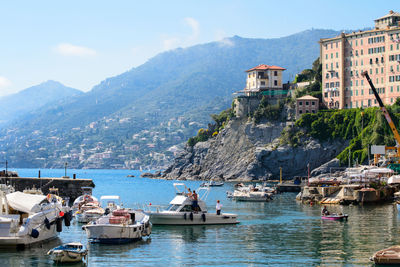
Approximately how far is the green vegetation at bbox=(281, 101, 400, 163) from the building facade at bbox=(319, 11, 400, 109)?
13.3 feet

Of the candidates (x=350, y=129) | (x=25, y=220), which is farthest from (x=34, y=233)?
(x=350, y=129)

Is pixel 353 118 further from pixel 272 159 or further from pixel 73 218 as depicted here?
pixel 73 218

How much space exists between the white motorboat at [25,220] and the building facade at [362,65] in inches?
4331

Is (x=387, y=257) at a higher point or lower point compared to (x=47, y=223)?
lower

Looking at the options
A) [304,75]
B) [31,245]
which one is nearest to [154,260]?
[31,245]

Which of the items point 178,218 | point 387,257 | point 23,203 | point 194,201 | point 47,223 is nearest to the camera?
point 387,257

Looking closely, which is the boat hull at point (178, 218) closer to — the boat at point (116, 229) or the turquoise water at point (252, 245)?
the turquoise water at point (252, 245)

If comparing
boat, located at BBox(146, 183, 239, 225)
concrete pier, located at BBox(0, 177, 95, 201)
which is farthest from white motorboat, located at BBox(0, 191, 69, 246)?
concrete pier, located at BBox(0, 177, 95, 201)

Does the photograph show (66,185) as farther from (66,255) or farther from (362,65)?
(362,65)

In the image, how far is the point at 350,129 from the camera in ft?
497

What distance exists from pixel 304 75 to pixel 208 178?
1617 inches

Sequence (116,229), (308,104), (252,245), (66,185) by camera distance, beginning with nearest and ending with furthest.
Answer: (116,229), (252,245), (66,185), (308,104)

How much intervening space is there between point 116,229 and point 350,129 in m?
111

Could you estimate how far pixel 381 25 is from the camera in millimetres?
153750
